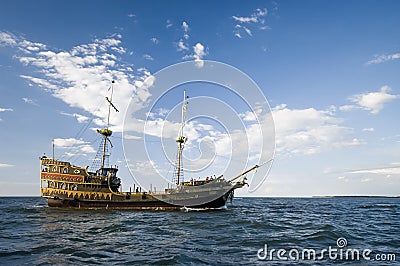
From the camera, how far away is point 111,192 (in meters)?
62.0

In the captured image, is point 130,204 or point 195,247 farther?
point 130,204

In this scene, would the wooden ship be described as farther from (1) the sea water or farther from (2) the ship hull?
(1) the sea water

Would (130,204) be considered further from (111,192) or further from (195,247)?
(195,247)

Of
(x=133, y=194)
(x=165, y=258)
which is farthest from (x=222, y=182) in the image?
(x=165, y=258)

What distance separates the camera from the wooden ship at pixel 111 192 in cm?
5972

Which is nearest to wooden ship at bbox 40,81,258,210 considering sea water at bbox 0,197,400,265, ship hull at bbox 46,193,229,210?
ship hull at bbox 46,193,229,210

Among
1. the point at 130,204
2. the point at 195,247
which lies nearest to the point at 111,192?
the point at 130,204

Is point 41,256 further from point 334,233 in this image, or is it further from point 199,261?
point 334,233

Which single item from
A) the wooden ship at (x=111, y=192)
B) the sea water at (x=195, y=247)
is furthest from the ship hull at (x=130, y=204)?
the sea water at (x=195, y=247)

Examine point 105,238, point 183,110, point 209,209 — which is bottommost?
point 209,209

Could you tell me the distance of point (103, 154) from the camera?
72.2 metres

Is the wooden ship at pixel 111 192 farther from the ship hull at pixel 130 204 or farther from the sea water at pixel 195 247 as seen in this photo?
the sea water at pixel 195 247

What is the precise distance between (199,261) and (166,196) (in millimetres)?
43494

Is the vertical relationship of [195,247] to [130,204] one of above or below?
above
